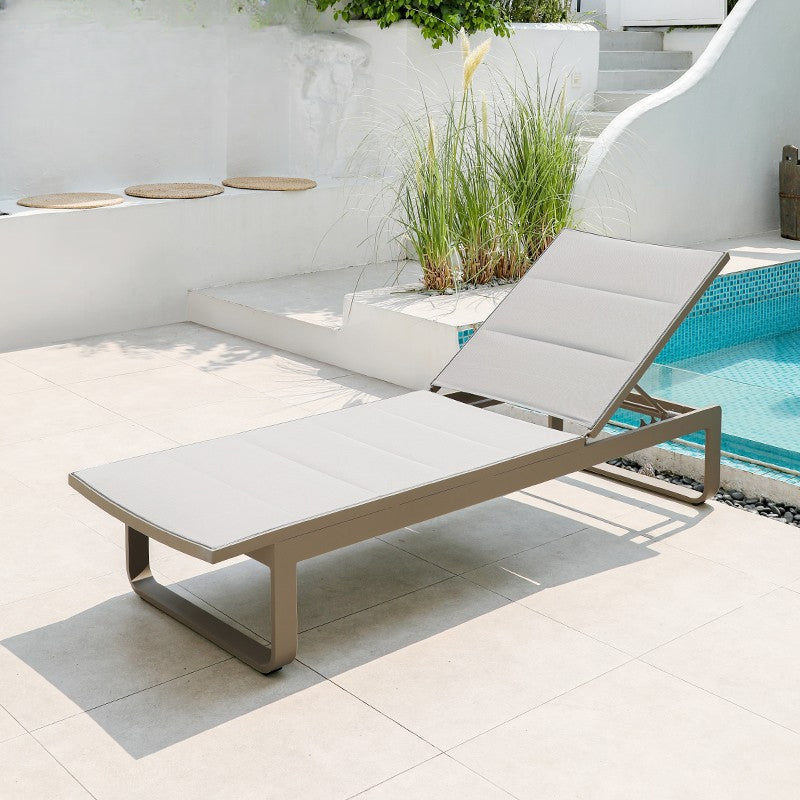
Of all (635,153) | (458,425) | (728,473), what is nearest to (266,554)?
(458,425)

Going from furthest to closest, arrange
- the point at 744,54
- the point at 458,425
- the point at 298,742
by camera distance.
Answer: the point at 744,54
the point at 458,425
the point at 298,742

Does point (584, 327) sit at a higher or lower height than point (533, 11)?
lower

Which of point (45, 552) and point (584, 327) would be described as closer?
point (45, 552)

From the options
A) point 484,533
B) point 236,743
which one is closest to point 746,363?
point 484,533

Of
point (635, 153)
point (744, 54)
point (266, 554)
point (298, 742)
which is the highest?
point (744, 54)

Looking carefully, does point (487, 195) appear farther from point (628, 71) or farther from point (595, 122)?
point (628, 71)

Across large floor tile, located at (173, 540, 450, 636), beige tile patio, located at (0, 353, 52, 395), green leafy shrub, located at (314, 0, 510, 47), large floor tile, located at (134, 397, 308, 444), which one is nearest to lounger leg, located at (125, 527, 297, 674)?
large floor tile, located at (173, 540, 450, 636)

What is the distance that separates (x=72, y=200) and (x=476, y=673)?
4.58 m

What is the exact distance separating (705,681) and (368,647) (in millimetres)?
882

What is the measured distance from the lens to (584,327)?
157 inches

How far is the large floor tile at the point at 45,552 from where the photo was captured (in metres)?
3.43

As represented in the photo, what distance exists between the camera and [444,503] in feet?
10.4

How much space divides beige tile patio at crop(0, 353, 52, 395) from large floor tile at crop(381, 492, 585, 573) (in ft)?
7.98

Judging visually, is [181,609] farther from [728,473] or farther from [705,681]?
[728,473]
